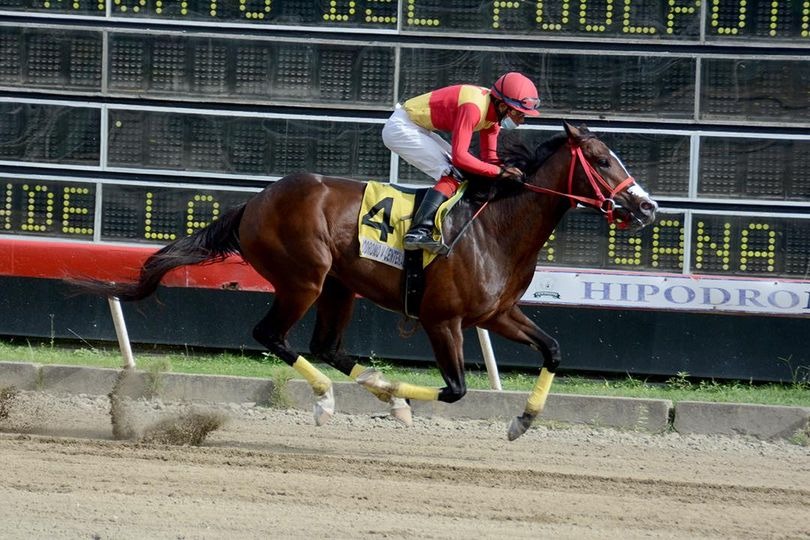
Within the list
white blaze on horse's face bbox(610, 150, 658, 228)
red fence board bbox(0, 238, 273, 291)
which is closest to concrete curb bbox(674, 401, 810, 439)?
white blaze on horse's face bbox(610, 150, 658, 228)

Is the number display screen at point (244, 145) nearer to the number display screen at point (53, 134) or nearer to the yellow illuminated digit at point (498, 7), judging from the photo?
the number display screen at point (53, 134)

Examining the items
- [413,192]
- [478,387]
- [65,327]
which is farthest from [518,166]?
[65,327]

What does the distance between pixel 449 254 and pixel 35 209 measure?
13.1 feet

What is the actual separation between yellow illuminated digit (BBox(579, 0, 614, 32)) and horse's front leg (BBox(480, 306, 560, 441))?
2666 mm

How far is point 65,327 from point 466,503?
5224mm

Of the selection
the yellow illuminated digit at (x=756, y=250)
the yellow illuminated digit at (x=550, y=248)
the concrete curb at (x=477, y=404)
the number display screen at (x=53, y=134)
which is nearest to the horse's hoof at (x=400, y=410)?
the concrete curb at (x=477, y=404)

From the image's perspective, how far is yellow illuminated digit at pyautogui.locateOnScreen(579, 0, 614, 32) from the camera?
9.46m

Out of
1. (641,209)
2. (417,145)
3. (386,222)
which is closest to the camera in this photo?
(641,209)

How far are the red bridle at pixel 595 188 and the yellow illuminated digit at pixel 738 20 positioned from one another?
2.49m

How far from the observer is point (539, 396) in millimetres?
7562

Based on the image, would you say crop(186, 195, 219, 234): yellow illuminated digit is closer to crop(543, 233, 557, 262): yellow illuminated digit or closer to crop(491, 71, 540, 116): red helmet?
crop(543, 233, 557, 262): yellow illuminated digit

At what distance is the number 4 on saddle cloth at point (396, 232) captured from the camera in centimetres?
746

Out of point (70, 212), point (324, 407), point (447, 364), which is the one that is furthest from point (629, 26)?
point (70, 212)

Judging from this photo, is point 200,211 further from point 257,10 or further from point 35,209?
point 257,10
